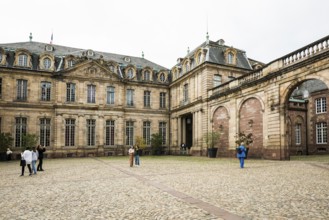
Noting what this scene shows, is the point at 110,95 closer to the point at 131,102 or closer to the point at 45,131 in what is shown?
the point at 131,102

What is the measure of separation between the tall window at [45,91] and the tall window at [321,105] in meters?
31.9

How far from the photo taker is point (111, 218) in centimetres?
514

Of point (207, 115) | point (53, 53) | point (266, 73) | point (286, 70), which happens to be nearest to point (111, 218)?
point (286, 70)

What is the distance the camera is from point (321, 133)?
2995cm

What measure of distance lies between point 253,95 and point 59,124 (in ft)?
69.5

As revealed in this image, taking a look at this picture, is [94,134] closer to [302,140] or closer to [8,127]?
[8,127]

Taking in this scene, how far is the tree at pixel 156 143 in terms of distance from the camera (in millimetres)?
32656

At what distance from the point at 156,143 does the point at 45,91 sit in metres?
14.6

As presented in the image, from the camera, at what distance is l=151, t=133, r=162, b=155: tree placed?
107ft

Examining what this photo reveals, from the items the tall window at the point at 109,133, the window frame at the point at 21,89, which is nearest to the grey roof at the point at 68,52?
the window frame at the point at 21,89

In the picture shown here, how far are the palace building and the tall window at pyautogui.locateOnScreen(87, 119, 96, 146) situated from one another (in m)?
0.12

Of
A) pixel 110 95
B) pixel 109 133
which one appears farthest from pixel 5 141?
pixel 110 95

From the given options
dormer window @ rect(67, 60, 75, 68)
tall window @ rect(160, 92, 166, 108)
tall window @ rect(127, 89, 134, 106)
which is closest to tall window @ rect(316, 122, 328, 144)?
tall window @ rect(160, 92, 166, 108)

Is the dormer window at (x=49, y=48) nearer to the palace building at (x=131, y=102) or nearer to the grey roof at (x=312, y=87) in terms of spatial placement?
the palace building at (x=131, y=102)
